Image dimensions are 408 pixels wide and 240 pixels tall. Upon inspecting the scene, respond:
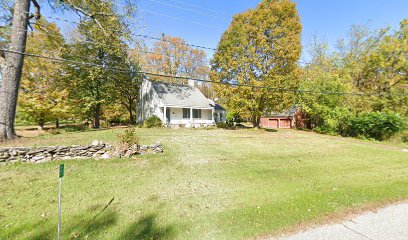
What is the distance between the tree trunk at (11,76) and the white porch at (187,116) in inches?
494

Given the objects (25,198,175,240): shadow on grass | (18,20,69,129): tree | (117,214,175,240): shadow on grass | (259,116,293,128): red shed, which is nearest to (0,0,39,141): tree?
(18,20,69,129): tree

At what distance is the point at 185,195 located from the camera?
186 inches

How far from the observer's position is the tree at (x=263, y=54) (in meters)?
17.5

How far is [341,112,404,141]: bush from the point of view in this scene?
1492cm

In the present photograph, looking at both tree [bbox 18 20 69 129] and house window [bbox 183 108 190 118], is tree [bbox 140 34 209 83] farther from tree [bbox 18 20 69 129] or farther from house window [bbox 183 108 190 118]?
tree [bbox 18 20 69 129]

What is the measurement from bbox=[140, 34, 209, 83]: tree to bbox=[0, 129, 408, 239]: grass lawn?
2484 centimetres

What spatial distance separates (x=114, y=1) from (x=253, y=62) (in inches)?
503

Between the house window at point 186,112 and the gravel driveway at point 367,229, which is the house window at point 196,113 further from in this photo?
the gravel driveway at point 367,229

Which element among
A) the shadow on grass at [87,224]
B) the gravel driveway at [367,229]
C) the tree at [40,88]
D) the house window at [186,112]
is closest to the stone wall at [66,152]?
the shadow on grass at [87,224]

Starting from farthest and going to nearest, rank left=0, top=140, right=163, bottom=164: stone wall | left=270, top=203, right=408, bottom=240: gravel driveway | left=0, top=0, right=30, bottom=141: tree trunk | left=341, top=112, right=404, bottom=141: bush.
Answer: left=341, top=112, right=404, bottom=141: bush → left=0, top=0, right=30, bottom=141: tree trunk → left=0, top=140, right=163, bottom=164: stone wall → left=270, top=203, right=408, bottom=240: gravel driveway

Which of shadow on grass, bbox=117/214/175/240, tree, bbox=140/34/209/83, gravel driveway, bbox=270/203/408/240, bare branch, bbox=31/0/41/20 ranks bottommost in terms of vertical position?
gravel driveway, bbox=270/203/408/240

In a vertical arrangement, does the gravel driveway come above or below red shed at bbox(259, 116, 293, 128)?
below

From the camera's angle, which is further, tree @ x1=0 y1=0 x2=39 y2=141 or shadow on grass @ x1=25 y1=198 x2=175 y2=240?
tree @ x1=0 y1=0 x2=39 y2=141

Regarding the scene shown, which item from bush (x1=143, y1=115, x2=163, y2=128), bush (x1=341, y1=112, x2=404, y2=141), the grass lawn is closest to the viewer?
Answer: the grass lawn
